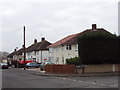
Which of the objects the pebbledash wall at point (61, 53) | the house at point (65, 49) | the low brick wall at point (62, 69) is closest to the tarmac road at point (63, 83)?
the low brick wall at point (62, 69)

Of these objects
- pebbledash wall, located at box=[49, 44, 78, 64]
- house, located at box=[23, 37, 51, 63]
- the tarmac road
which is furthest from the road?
house, located at box=[23, 37, 51, 63]

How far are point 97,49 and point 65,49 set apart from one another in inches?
849

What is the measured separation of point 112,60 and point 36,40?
5450 cm

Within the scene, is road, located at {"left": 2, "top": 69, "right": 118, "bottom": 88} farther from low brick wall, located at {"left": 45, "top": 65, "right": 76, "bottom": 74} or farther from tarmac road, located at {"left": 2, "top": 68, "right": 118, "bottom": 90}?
low brick wall, located at {"left": 45, "top": 65, "right": 76, "bottom": 74}

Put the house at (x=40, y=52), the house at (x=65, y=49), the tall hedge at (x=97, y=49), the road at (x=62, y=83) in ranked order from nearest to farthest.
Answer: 1. the road at (x=62, y=83)
2. the tall hedge at (x=97, y=49)
3. the house at (x=65, y=49)
4. the house at (x=40, y=52)

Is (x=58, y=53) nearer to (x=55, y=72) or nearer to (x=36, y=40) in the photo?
(x=55, y=72)

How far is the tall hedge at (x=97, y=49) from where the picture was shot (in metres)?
25.9

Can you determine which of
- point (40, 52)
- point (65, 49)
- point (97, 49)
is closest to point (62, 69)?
point (97, 49)

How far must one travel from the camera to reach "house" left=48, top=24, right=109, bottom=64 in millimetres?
44400

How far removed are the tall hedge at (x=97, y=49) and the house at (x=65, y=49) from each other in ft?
44.4

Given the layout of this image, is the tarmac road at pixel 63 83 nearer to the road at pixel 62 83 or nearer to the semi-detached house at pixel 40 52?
the road at pixel 62 83

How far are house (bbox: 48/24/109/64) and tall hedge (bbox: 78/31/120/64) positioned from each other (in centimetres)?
1352

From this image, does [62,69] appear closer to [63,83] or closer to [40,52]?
[63,83]

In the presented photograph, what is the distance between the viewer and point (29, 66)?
1941 inches
